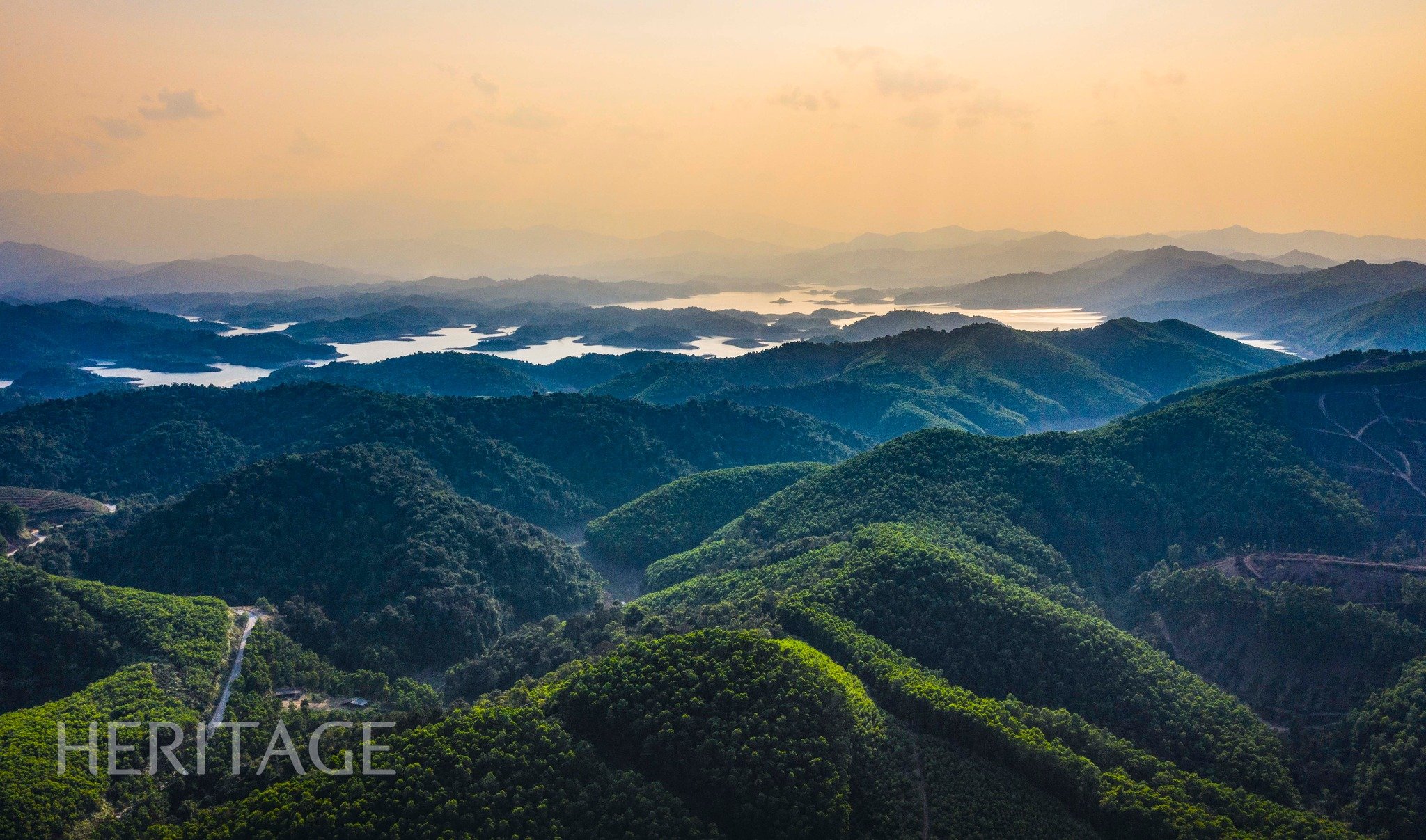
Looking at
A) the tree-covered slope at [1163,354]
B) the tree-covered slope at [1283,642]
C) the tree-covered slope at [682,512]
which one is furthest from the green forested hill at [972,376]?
the tree-covered slope at [1283,642]

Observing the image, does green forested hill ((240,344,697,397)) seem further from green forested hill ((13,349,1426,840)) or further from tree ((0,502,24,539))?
tree ((0,502,24,539))

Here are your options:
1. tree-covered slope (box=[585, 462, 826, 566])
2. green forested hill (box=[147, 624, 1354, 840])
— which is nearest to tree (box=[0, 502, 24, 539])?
tree-covered slope (box=[585, 462, 826, 566])

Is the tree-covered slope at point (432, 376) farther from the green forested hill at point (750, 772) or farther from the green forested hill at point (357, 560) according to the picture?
the green forested hill at point (750, 772)

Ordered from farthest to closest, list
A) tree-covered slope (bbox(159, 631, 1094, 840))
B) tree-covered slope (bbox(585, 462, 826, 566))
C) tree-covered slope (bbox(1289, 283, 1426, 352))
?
tree-covered slope (bbox(1289, 283, 1426, 352)), tree-covered slope (bbox(585, 462, 826, 566)), tree-covered slope (bbox(159, 631, 1094, 840))

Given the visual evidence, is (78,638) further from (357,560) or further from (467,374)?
(467,374)

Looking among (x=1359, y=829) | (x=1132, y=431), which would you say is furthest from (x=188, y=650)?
(x=1132, y=431)

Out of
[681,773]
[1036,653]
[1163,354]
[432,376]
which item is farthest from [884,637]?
Result: [432,376]
